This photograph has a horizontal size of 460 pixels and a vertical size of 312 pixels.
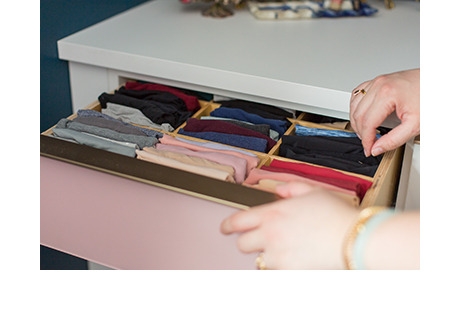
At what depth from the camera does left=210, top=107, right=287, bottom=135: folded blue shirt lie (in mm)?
1028

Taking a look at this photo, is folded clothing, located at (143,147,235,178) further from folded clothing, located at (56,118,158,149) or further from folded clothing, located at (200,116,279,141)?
folded clothing, located at (200,116,279,141)

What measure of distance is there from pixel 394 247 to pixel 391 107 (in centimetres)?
36

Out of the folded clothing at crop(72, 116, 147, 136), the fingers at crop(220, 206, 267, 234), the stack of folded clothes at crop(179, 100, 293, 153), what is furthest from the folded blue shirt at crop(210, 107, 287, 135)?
the fingers at crop(220, 206, 267, 234)

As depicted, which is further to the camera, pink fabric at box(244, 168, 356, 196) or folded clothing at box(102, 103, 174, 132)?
folded clothing at box(102, 103, 174, 132)

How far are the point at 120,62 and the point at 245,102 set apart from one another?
1.19 feet

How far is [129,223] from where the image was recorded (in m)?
0.72

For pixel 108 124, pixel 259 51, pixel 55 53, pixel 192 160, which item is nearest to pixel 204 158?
pixel 192 160

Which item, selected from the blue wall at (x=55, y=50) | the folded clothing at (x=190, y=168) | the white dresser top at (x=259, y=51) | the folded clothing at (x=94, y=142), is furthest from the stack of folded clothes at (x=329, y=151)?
the blue wall at (x=55, y=50)

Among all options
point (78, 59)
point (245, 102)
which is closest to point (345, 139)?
point (245, 102)

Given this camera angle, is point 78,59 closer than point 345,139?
No

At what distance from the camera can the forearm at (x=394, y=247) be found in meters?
0.47

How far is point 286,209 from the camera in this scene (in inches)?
20.2
